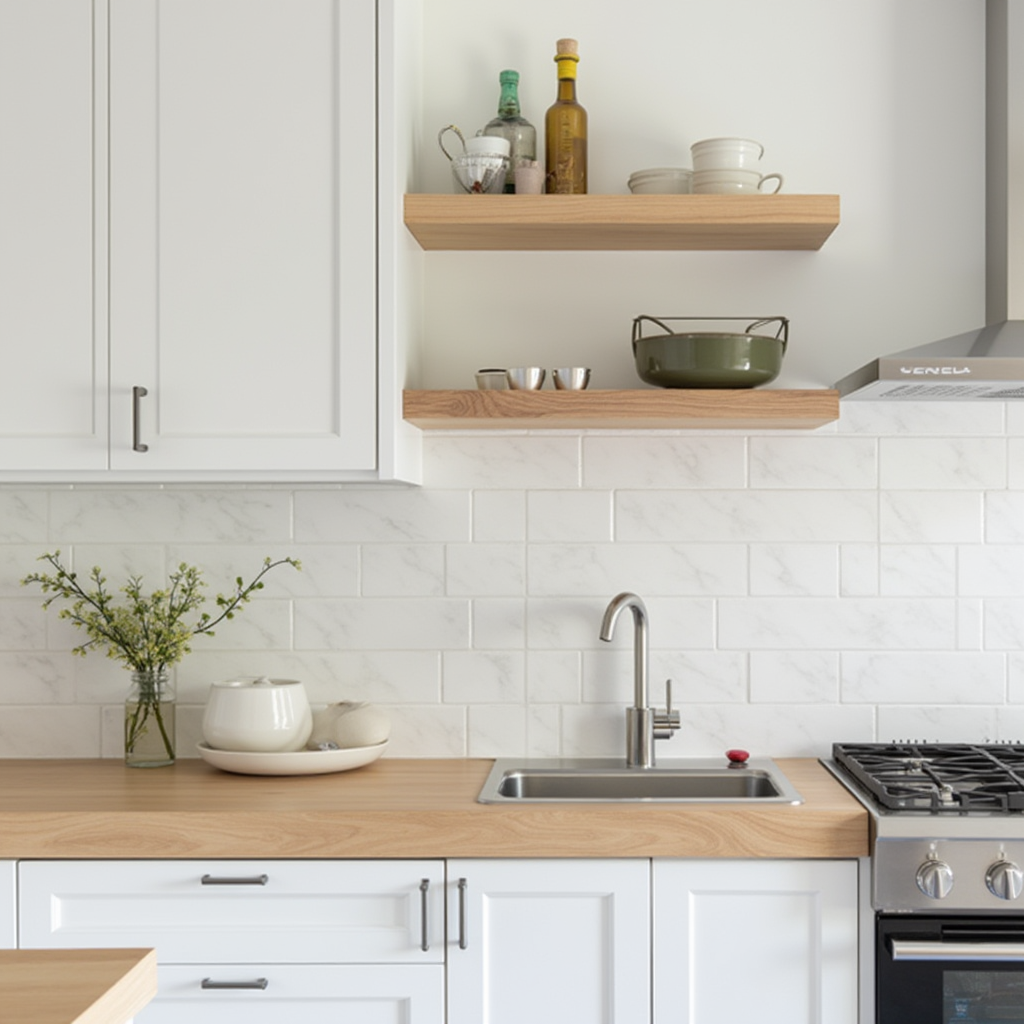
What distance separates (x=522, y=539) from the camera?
267 centimetres

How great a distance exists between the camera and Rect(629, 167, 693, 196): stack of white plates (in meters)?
2.52

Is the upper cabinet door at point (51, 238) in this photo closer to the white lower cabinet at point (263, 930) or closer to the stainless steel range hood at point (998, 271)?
the white lower cabinet at point (263, 930)

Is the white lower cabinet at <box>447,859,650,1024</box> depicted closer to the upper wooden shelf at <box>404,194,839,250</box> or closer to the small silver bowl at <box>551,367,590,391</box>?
the small silver bowl at <box>551,367,590,391</box>

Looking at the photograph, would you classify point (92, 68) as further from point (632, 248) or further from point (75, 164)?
point (632, 248)

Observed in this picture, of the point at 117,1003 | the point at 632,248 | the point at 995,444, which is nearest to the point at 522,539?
the point at 632,248

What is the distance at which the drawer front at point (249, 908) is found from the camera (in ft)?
6.95

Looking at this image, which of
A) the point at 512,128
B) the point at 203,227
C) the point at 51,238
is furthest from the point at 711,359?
the point at 51,238

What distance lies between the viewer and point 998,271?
2592mm

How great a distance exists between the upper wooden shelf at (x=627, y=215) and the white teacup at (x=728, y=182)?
2.6 inches

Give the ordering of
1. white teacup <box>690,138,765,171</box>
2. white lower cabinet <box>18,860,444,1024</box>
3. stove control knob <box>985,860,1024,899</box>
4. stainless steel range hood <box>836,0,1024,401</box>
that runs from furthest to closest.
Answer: white teacup <box>690,138,765,171</box>, stainless steel range hood <box>836,0,1024,401</box>, white lower cabinet <box>18,860,444,1024</box>, stove control knob <box>985,860,1024,899</box>

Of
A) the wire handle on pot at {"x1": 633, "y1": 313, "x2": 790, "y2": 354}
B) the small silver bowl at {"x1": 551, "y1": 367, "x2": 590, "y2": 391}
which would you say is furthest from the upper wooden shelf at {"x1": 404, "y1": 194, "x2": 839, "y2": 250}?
the small silver bowl at {"x1": 551, "y1": 367, "x2": 590, "y2": 391}

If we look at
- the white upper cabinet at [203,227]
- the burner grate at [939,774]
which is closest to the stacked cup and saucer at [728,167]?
the white upper cabinet at [203,227]

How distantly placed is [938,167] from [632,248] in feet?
2.34

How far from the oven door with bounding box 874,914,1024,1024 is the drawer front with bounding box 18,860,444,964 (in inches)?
30.9
